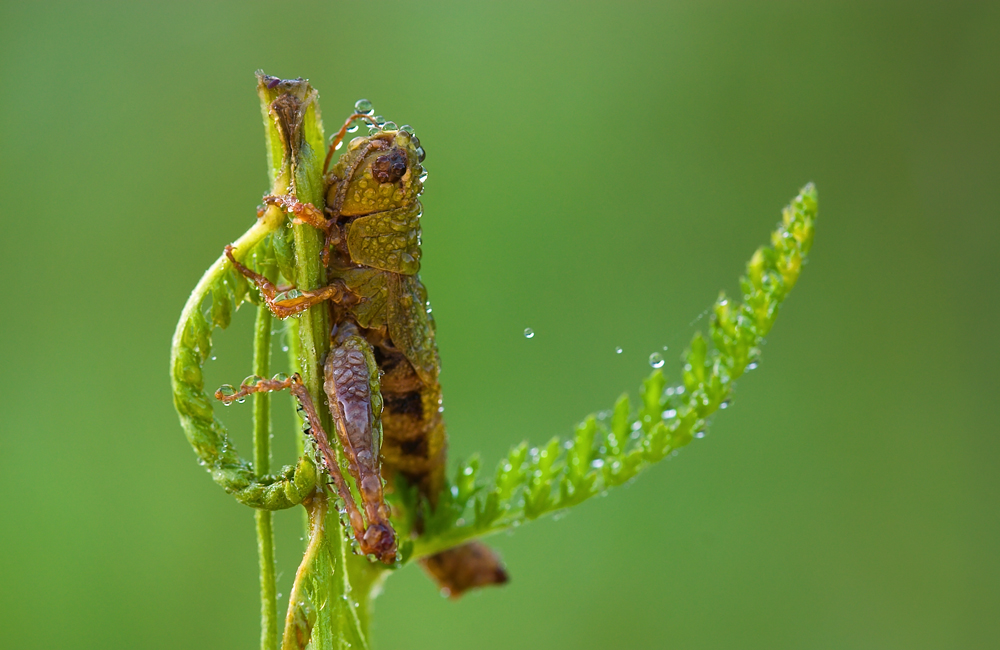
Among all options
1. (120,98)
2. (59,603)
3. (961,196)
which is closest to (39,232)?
(120,98)

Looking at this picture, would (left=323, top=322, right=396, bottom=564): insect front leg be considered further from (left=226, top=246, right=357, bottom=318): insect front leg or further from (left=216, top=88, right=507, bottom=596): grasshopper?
(left=226, top=246, right=357, bottom=318): insect front leg

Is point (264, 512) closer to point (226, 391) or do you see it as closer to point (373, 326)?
point (226, 391)

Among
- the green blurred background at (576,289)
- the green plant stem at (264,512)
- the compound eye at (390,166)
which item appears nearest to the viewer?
the green plant stem at (264,512)

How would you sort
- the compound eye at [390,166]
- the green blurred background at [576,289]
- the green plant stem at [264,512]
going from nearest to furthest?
the green plant stem at [264,512] → the compound eye at [390,166] → the green blurred background at [576,289]

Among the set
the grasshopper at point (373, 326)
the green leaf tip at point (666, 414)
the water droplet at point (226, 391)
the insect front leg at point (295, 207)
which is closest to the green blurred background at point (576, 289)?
the grasshopper at point (373, 326)

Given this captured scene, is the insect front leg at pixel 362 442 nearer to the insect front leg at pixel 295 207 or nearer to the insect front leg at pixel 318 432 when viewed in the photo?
the insect front leg at pixel 318 432

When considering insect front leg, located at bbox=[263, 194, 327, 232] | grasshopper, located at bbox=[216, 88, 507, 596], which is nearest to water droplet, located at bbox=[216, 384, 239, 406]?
grasshopper, located at bbox=[216, 88, 507, 596]

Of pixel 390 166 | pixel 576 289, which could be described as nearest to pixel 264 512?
pixel 390 166

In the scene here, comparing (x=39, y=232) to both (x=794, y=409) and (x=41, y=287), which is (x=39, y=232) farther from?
(x=794, y=409)
